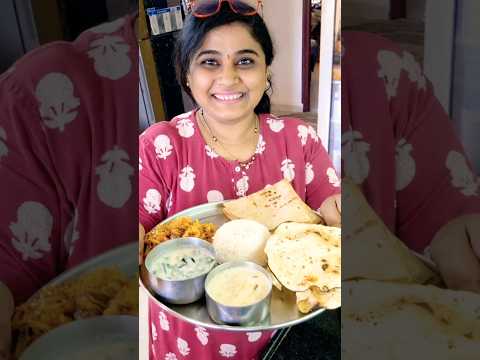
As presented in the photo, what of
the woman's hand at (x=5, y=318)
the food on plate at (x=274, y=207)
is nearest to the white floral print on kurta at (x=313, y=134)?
the food on plate at (x=274, y=207)

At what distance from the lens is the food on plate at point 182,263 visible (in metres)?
0.70

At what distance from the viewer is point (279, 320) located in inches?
27.7

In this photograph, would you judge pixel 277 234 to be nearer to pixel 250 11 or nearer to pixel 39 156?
pixel 250 11

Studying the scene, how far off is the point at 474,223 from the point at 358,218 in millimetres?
100

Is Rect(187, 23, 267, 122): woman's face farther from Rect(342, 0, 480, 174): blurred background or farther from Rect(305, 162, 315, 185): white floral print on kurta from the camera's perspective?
Rect(342, 0, 480, 174): blurred background

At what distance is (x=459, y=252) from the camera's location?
0.40 m

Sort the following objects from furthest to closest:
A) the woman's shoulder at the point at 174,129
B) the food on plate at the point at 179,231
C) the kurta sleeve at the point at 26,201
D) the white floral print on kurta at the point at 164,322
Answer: the white floral print on kurta at the point at 164,322 < the food on plate at the point at 179,231 < the woman's shoulder at the point at 174,129 < the kurta sleeve at the point at 26,201

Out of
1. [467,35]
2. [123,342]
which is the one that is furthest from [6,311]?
[467,35]

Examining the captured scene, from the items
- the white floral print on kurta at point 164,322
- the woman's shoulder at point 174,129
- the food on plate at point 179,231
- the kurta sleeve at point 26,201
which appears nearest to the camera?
the kurta sleeve at point 26,201

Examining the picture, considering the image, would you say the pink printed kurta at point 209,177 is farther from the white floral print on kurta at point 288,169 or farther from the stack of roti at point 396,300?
the stack of roti at point 396,300

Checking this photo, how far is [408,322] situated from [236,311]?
1.00 ft

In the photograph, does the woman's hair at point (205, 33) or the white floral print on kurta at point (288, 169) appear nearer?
the woman's hair at point (205, 33)

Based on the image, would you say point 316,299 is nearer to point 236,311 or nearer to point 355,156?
point 236,311

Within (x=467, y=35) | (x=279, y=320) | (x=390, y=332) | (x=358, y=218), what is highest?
(x=467, y=35)
